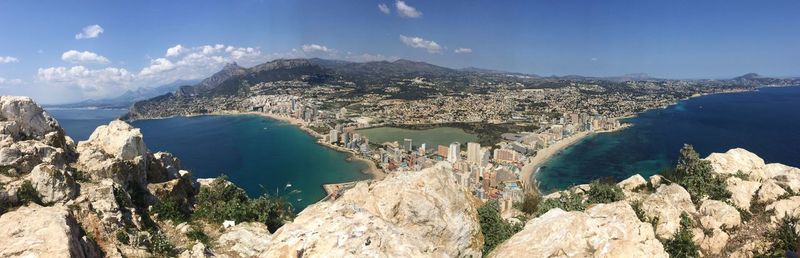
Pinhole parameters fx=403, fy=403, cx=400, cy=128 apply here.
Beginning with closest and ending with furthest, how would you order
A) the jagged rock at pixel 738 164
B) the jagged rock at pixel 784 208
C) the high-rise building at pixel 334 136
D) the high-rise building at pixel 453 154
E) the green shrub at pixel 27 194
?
the green shrub at pixel 27 194
the jagged rock at pixel 784 208
the jagged rock at pixel 738 164
the high-rise building at pixel 453 154
the high-rise building at pixel 334 136

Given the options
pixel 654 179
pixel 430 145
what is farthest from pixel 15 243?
pixel 430 145

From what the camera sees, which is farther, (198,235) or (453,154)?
(453,154)

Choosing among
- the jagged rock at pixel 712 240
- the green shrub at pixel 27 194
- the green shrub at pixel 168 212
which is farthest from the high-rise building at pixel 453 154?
the green shrub at pixel 27 194

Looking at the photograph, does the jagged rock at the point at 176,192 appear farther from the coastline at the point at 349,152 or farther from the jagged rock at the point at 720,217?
the coastline at the point at 349,152

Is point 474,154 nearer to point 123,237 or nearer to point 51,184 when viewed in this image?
point 123,237

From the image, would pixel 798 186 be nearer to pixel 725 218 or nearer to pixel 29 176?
pixel 725 218

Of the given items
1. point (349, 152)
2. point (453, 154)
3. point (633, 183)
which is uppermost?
point (633, 183)

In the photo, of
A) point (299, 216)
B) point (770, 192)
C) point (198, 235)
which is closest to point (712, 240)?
point (770, 192)

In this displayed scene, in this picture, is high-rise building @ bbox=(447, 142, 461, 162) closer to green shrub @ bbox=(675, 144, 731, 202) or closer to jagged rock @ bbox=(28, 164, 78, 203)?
green shrub @ bbox=(675, 144, 731, 202)
